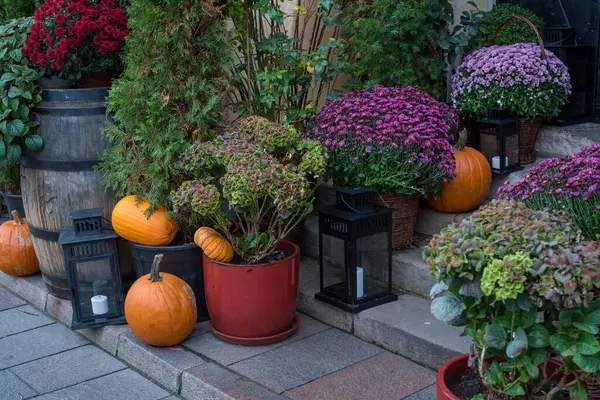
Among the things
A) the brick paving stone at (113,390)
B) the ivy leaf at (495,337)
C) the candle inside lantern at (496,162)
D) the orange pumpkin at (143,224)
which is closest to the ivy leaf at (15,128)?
the orange pumpkin at (143,224)

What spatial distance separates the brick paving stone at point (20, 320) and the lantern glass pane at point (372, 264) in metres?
1.99

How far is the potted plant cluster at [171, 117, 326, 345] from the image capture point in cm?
364

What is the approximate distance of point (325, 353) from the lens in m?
3.78

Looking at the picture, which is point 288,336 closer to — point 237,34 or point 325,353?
point 325,353

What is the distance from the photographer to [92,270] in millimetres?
4289

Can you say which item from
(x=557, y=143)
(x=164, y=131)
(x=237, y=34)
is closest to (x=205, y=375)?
(x=164, y=131)

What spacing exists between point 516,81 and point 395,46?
77cm

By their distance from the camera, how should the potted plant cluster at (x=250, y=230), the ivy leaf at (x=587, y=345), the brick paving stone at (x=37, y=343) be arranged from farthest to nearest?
1. the brick paving stone at (x=37, y=343)
2. the potted plant cluster at (x=250, y=230)
3. the ivy leaf at (x=587, y=345)

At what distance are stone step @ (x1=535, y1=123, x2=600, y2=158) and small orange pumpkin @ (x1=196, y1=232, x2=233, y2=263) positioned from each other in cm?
225

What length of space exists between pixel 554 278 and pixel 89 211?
2.71m

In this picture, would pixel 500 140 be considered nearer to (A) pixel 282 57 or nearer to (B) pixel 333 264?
(B) pixel 333 264

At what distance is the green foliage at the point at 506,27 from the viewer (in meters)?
4.87

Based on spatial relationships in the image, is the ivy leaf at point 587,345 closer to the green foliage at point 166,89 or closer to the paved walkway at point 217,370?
the paved walkway at point 217,370

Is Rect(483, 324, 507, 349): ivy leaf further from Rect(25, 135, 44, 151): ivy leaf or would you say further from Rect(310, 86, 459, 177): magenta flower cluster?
Rect(25, 135, 44, 151): ivy leaf
